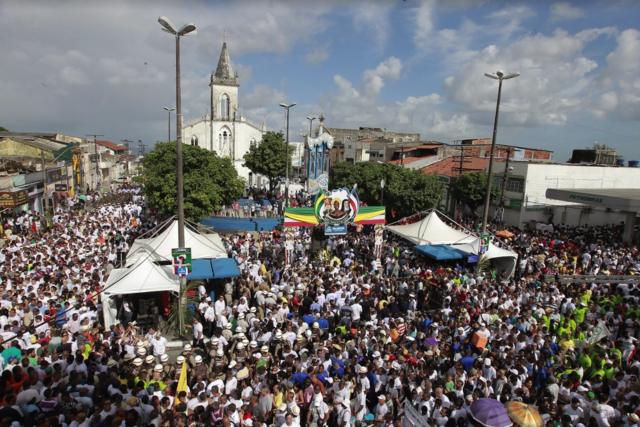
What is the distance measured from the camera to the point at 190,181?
21297 mm

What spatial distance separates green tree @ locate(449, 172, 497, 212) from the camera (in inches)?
1152

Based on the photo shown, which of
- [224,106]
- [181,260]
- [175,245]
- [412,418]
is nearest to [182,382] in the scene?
[181,260]

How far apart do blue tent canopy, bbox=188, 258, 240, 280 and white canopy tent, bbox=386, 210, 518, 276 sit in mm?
8420

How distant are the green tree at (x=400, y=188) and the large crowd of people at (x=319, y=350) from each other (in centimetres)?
1179

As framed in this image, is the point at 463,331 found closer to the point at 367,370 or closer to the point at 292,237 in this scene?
the point at 367,370

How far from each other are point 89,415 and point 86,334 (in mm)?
3134

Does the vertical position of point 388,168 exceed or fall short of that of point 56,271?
it exceeds it

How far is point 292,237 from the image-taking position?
16.4 m

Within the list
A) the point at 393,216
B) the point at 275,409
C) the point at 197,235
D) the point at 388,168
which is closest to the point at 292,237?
the point at 197,235

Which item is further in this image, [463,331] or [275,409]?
[463,331]

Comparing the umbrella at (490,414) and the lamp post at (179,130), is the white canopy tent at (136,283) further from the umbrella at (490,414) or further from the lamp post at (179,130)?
the umbrella at (490,414)

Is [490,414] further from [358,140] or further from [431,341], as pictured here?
[358,140]

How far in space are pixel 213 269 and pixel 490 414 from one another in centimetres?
915

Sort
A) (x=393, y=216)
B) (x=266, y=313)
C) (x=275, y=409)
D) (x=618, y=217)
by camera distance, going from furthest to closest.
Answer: (x=618, y=217) → (x=393, y=216) → (x=266, y=313) → (x=275, y=409)
